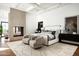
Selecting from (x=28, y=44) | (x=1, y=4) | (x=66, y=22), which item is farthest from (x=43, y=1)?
(x=28, y=44)

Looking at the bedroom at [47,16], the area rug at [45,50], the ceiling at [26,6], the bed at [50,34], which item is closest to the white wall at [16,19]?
the bedroom at [47,16]

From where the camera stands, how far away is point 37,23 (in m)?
2.25

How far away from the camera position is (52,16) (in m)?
2.18

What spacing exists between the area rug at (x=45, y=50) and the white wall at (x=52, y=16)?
0.48 m

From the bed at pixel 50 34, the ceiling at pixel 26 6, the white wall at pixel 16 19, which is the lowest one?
the bed at pixel 50 34

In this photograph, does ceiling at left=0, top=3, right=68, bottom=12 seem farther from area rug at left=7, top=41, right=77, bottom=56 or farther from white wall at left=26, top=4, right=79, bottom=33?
area rug at left=7, top=41, right=77, bottom=56

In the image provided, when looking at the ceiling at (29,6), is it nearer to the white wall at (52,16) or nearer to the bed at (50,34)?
the white wall at (52,16)

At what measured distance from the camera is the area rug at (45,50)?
2066mm

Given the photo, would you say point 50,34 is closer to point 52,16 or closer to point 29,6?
point 52,16

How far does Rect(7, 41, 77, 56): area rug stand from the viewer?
2.07m

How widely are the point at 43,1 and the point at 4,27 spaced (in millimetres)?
1273

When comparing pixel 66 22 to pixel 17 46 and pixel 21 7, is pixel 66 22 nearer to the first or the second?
pixel 21 7

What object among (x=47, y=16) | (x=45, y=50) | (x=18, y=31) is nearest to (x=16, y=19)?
(x=18, y=31)

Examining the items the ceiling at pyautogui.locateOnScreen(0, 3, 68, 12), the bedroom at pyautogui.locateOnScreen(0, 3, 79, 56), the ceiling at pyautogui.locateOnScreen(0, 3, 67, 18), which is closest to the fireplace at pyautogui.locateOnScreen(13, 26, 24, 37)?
the bedroom at pyautogui.locateOnScreen(0, 3, 79, 56)
